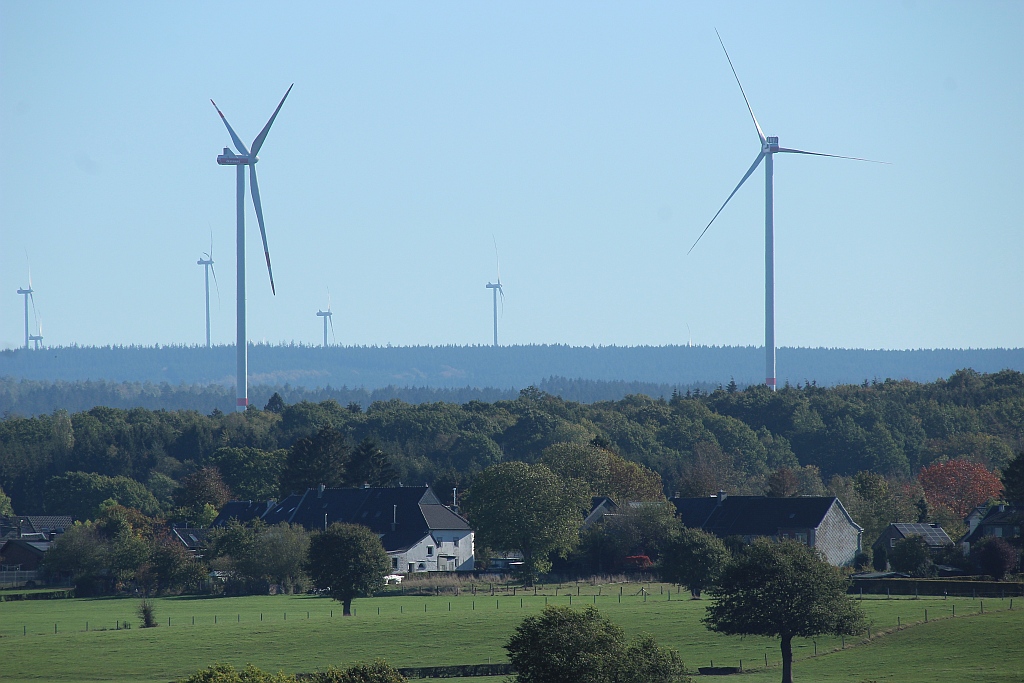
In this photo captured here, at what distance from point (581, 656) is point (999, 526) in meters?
64.5

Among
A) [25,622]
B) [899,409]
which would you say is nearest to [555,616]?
[25,622]

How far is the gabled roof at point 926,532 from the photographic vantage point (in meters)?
104

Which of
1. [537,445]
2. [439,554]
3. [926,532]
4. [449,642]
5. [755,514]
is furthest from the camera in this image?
[537,445]

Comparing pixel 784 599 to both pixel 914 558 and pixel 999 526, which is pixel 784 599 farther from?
pixel 999 526

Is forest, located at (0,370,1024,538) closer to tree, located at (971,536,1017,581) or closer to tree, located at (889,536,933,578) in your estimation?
tree, located at (889,536,933,578)

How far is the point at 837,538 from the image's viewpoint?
107m

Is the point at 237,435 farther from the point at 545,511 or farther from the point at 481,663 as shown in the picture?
the point at 481,663

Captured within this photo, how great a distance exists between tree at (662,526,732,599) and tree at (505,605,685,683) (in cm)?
3860

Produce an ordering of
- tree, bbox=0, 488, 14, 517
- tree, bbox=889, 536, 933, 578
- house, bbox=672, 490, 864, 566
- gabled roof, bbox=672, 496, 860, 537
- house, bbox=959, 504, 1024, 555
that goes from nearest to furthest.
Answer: tree, bbox=889, 536, 933, 578
house, bbox=959, 504, 1024, 555
house, bbox=672, 490, 864, 566
gabled roof, bbox=672, 496, 860, 537
tree, bbox=0, 488, 14, 517

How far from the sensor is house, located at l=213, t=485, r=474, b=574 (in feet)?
373

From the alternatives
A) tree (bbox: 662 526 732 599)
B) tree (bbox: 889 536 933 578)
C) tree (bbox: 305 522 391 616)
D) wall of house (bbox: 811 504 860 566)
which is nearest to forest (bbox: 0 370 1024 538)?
wall of house (bbox: 811 504 860 566)

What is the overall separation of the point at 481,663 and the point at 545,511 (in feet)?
129

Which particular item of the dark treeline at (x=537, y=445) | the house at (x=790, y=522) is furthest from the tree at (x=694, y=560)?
the dark treeline at (x=537, y=445)

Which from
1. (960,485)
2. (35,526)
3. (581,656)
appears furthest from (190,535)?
(581,656)
